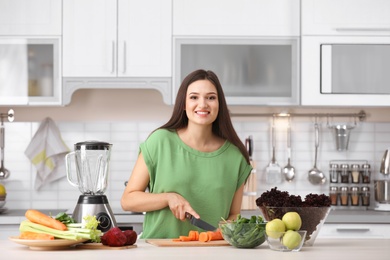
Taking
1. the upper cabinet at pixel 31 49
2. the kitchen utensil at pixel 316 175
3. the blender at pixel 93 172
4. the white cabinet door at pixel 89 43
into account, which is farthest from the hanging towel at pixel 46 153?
the blender at pixel 93 172

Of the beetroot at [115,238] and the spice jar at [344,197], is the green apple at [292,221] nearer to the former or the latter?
the beetroot at [115,238]

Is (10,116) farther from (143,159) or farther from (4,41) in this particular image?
(143,159)

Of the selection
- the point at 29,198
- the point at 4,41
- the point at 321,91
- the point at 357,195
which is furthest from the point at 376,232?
the point at 4,41

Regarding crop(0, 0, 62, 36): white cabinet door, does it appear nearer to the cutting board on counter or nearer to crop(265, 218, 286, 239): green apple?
the cutting board on counter

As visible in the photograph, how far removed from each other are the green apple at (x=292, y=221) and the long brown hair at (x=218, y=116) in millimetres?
702

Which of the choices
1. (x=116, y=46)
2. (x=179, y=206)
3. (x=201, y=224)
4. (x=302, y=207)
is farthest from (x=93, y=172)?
(x=116, y=46)

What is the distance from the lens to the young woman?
293cm

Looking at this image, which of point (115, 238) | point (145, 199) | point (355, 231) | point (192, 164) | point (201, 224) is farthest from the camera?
point (355, 231)

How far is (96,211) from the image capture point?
2691 mm

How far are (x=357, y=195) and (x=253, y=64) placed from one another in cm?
106

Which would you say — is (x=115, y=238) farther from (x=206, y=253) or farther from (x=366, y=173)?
(x=366, y=173)

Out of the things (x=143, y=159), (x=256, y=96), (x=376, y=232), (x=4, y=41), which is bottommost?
(x=376, y=232)

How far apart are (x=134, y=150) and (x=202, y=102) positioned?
1.99m

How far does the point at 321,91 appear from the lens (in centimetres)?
456
